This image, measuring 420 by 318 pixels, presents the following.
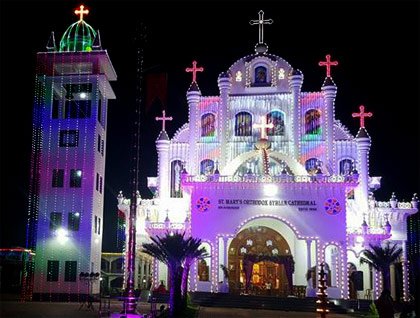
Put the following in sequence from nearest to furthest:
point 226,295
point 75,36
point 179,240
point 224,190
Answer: point 179,240 → point 226,295 → point 224,190 → point 75,36

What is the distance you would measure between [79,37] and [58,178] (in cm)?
1013

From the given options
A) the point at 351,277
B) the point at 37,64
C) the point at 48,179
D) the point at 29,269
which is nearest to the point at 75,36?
the point at 37,64

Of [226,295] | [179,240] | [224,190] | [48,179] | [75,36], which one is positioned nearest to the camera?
[179,240]

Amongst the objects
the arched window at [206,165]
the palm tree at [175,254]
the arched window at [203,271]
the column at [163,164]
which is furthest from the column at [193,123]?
the palm tree at [175,254]

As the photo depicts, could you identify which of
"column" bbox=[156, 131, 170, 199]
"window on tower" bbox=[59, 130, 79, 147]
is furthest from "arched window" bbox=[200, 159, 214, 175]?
"window on tower" bbox=[59, 130, 79, 147]

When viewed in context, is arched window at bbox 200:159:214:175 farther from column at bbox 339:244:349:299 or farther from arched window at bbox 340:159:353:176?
column at bbox 339:244:349:299

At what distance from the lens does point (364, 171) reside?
124 feet

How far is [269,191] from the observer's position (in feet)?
112

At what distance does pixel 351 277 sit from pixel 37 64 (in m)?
24.9

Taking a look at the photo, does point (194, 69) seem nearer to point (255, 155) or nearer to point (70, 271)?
point (255, 155)

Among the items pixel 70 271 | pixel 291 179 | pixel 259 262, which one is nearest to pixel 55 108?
pixel 70 271

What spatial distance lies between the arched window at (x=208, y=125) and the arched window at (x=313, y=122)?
20.7ft

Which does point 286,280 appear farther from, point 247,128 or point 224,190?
point 247,128

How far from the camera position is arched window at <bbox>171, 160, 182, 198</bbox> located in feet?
128
